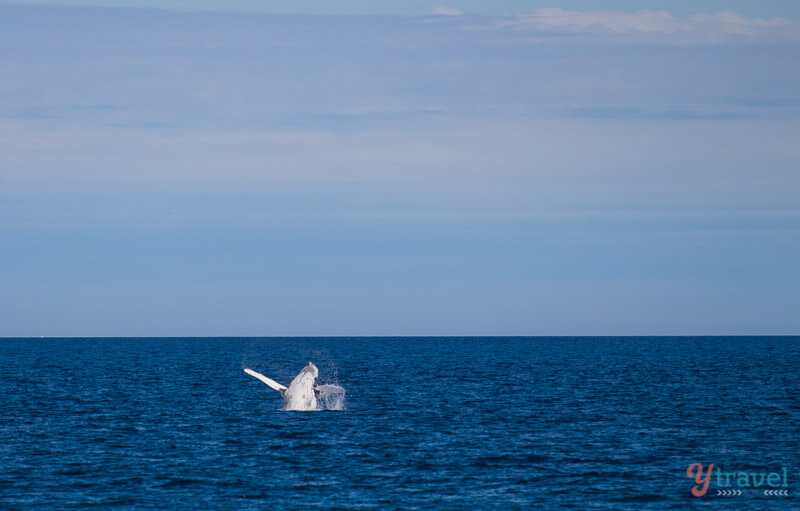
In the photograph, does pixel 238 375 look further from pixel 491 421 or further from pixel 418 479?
pixel 418 479

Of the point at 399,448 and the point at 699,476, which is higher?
the point at 399,448

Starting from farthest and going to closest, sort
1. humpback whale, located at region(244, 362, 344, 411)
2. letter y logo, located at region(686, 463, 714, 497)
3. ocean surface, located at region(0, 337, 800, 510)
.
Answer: humpback whale, located at region(244, 362, 344, 411), letter y logo, located at region(686, 463, 714, 497), ocean surface, located at region(0, 337, 800, 510)

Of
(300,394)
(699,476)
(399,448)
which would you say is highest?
(300,394)

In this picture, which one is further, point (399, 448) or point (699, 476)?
point (399, 448)

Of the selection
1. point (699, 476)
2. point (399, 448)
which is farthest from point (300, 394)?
point (699, 476)

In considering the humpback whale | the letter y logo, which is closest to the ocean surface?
the letter y logo

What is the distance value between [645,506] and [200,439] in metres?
30.2

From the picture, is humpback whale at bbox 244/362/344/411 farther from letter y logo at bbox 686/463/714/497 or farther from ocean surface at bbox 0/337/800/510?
letter y logo at bbox 686/463/714/497

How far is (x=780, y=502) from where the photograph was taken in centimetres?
4184

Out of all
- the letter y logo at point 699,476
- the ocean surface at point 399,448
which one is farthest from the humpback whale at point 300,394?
the letter y logo at point 699,476

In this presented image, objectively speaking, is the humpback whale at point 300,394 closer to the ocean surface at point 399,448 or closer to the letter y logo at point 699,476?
the ocean surface at point 399,448

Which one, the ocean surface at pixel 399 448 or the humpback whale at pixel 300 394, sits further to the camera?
the humpback whale at pixel 300 394

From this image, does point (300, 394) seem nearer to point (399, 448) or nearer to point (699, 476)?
point (399, 448)

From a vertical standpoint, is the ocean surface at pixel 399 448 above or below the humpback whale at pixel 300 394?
below
